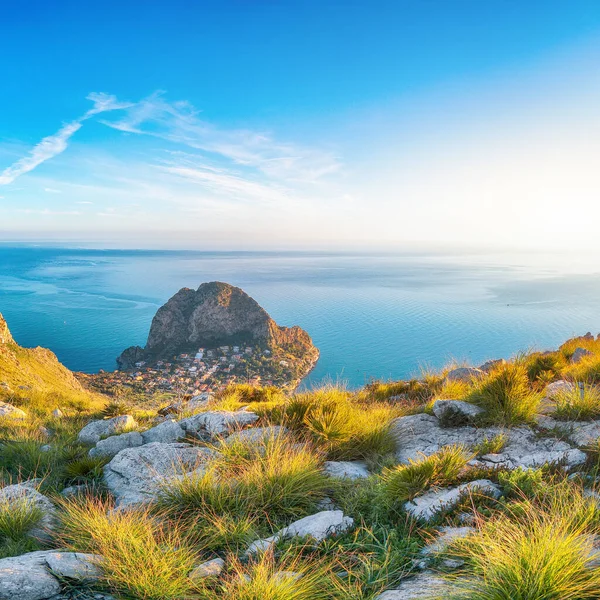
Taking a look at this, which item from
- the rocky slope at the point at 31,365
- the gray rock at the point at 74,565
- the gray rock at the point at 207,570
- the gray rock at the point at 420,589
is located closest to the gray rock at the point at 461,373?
the gray rock at the point at 420,589

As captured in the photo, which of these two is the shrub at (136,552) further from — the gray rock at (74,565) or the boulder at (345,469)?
the boulder at (345,469)

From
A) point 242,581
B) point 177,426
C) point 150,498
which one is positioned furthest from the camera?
point 177,426

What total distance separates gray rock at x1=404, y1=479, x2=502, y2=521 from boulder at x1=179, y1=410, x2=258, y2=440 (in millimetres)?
3944

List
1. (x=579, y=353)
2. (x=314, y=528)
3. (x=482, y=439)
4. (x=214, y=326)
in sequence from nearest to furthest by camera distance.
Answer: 1. (x=314, y=528)
2. (x=482, y=439)
3. (x=579, y=353)
4. (x=214, y=326)

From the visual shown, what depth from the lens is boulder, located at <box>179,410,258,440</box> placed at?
24.0 feet

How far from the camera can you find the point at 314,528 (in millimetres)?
3736

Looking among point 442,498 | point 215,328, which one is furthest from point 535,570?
point 215,328

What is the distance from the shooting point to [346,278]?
579ft

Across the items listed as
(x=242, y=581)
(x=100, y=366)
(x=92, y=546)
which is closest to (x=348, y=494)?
(x=242, y=581)

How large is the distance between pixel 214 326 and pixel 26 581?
97128 mm

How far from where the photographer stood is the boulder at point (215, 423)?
7.30 m

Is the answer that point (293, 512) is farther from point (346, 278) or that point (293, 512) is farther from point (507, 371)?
point (346, 278)

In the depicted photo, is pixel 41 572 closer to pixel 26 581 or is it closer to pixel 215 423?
pixel 26 581

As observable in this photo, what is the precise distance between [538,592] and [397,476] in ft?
6.79
